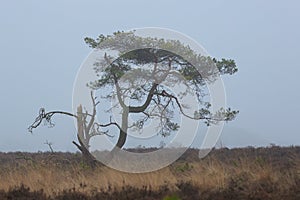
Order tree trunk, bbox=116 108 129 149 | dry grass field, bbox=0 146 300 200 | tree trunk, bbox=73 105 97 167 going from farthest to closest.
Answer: tree trunk, bbox=116 108 129 149 < tree trunk, bbox=73 105 97 167 < dry grass field, bbox=0 146 300 200

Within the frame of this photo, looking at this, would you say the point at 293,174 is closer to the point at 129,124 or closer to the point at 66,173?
the point at 66,173

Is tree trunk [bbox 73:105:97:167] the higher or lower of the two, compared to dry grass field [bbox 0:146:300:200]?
higher

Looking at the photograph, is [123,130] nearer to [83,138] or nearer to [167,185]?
[83,138]

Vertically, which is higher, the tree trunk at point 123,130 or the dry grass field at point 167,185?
the tree trunk at point 123,130

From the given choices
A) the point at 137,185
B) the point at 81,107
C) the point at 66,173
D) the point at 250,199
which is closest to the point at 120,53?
the point at 81,107

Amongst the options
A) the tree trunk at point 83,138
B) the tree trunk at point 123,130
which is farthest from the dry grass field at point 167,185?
the tree trunk at point 123,130

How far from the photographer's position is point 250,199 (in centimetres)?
871

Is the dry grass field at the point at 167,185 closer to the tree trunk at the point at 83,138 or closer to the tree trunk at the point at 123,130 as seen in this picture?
the tree trunk at the point at 83,138

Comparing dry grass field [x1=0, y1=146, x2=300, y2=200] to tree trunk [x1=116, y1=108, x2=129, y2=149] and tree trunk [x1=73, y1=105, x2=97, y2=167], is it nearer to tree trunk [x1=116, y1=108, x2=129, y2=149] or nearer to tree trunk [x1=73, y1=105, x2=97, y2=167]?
tree trunk [x1=73, y1=105, x2=97, y2=167]

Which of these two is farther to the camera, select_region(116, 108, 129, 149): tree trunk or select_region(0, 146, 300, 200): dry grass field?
select_region(116, 108, 129, 149): tree trunk

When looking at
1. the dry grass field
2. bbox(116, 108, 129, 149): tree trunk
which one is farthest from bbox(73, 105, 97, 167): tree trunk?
the dry grass field

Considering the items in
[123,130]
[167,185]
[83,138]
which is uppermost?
[123,130]

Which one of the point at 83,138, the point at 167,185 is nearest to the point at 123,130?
the point at 83,138

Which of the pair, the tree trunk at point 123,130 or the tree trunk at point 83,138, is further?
the tree trunk at point 123,130
